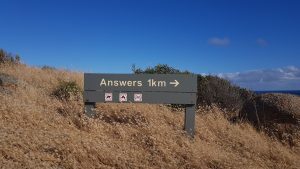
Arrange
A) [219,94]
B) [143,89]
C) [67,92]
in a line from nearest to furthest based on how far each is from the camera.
Result: 1. [143,89]
2. [67,92]
3. [219,94]

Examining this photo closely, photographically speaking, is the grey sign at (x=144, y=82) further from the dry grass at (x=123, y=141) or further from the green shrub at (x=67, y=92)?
the green shrub at (x=67, y=92)

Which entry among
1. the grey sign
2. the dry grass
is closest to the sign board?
the grey sign

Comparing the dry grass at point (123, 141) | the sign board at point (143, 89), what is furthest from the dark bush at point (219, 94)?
the sign board at point (143, 89)

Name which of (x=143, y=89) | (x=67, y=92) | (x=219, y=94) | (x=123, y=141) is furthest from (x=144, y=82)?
→ (x=219, y=94)

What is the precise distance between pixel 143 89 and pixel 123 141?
1502 millimetres

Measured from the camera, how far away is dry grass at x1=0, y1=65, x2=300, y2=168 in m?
6.47

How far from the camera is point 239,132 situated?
906cm

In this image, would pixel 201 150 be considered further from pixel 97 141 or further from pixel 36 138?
pixel 36 138

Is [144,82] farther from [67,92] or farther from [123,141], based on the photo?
[67,92]

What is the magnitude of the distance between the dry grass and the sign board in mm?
499

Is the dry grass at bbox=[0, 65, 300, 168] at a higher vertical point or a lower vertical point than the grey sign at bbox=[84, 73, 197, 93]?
lower

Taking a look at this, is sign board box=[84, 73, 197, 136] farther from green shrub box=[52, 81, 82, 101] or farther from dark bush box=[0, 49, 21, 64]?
dark bush box=[0, 49, 21, 64]

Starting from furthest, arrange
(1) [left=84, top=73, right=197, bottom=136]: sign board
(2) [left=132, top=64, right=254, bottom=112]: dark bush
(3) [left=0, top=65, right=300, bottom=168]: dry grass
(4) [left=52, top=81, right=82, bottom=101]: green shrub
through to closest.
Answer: (2) [left=132, top=64, right=254, bottom=112]: dark bush, (4) [left=52, top=81, right=82, bottom=101]: green shrub, (1) [left=84, top=73, right=197, bottom=136]: sign board, (3) [left=0, top=65, right=300, bottom=168]: dry grass

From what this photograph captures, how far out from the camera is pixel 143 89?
8586 millimetres
